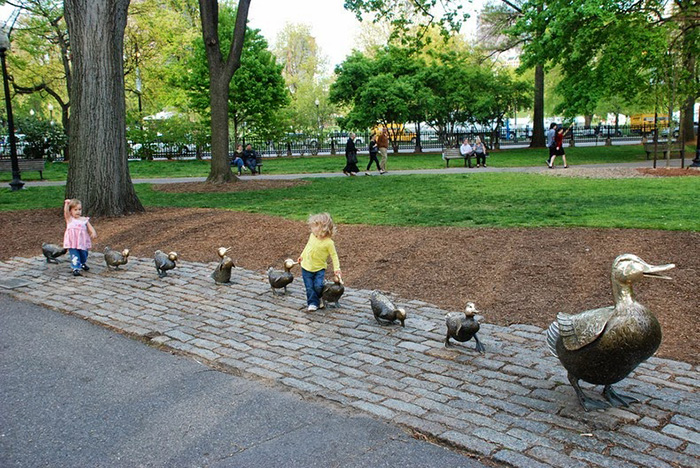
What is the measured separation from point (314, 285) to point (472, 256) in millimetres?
2648

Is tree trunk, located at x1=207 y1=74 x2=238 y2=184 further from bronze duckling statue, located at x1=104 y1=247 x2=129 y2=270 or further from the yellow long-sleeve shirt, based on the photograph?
the yellow long-sleeve shirt

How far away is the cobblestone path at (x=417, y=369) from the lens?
3.80 meters

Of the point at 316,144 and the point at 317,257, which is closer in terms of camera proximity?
the point at 317,257

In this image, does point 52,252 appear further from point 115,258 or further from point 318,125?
point 318,125

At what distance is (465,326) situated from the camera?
5242 mm

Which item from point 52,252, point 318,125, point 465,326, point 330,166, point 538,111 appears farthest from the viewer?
point 318,125

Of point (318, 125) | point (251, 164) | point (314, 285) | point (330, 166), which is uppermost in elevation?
point (318, 125)

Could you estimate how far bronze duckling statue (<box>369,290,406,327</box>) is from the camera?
6.05 meters

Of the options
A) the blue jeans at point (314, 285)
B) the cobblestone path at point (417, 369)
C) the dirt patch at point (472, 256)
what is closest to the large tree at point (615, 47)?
the dirt patch at point (472, 256)

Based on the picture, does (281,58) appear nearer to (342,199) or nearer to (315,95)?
(315,95)

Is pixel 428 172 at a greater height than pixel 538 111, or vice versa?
pixel 538 111

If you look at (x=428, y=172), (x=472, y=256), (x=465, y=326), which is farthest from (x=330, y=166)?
(x=465, y=326)

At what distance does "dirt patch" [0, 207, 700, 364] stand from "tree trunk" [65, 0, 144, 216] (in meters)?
0.71

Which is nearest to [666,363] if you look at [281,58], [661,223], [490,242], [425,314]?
[425,314]
